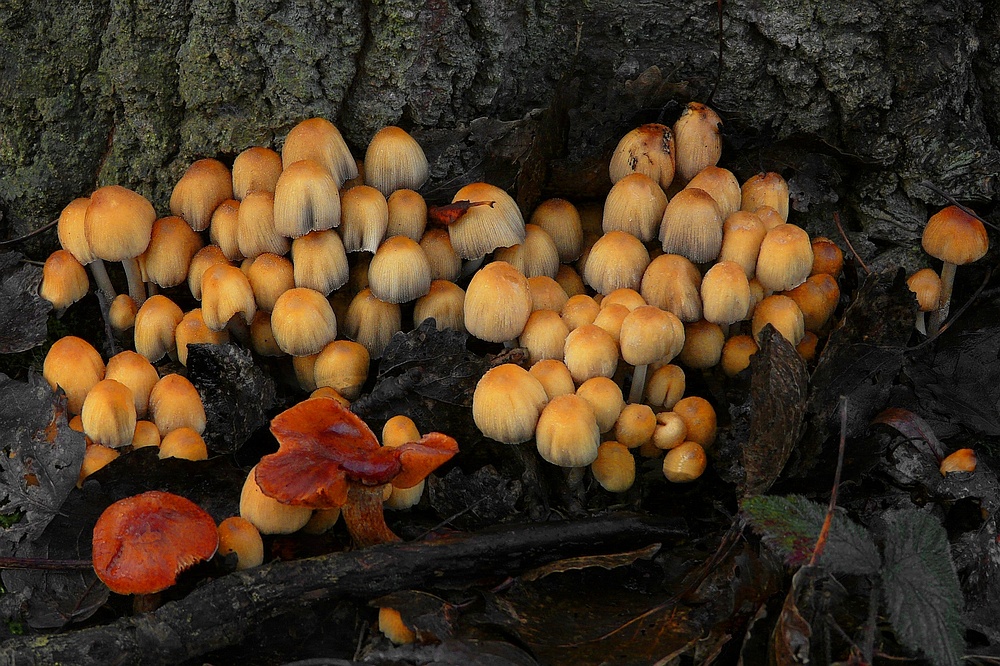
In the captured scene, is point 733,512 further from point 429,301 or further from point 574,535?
point 429,301

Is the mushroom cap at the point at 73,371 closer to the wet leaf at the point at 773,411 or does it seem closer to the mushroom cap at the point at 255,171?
the mushroom cap at the point at 255,171

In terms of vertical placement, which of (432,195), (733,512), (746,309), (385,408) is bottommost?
(733,512)

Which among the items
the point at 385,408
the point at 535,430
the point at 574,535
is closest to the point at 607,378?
the point at 535,430

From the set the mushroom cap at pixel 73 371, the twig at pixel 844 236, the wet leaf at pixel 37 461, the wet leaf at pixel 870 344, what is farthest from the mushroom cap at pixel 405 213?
the twig at pixel 844 236

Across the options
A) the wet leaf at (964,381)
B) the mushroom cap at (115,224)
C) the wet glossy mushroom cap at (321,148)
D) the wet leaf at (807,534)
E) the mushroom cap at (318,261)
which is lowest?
the wet leaf at (964,381)

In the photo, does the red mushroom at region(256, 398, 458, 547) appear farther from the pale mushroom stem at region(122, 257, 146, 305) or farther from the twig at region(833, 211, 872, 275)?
the twig at region(833, 211, 872, 275)

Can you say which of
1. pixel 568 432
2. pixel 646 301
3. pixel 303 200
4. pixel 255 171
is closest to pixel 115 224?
pixel 255 171

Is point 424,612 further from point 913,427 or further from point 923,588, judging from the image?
point 913,427

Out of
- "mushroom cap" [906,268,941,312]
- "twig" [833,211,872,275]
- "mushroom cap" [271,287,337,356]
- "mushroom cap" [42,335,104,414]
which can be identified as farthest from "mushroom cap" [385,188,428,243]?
"mushroom cap" [906,268,941,312]
